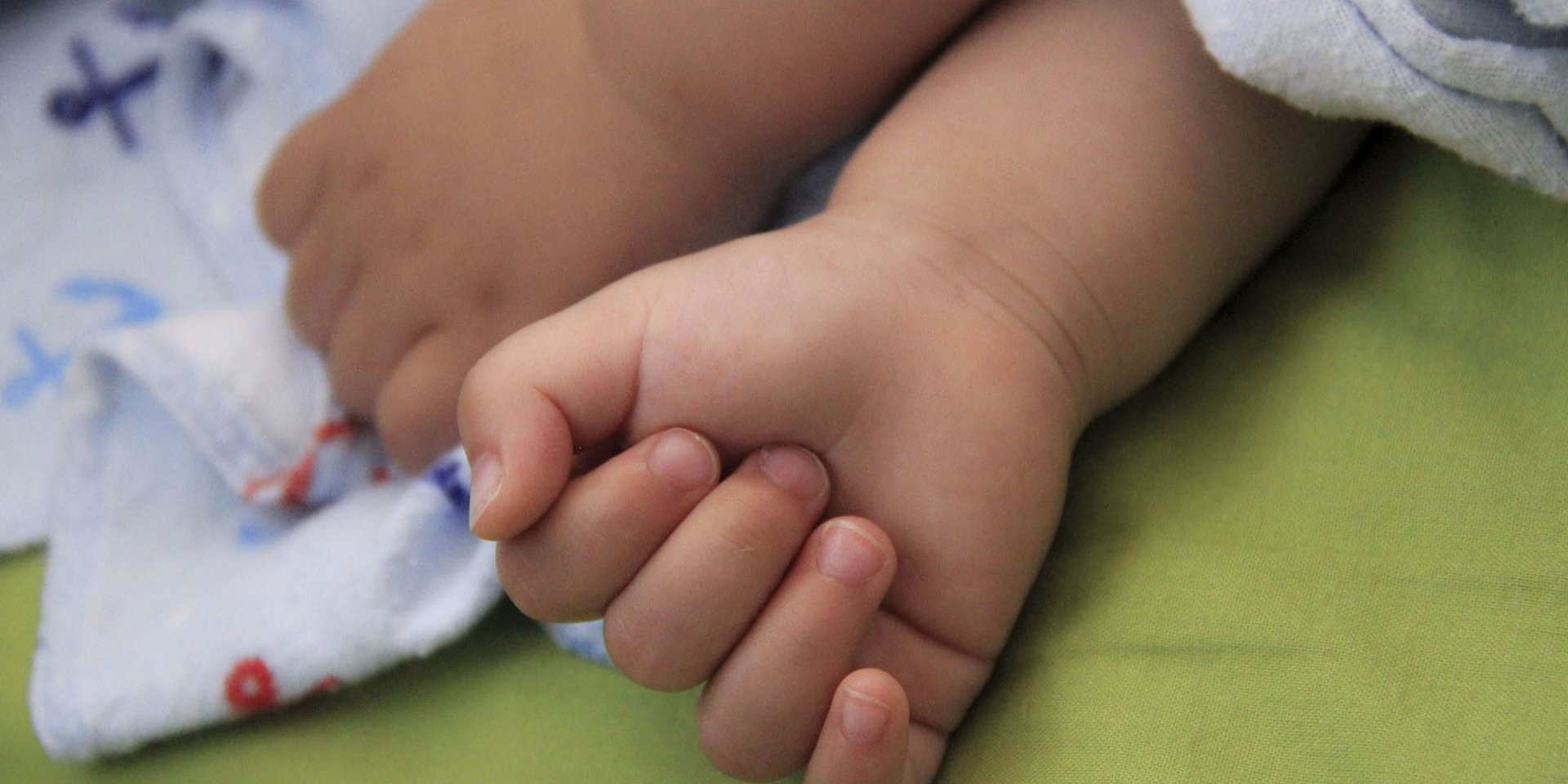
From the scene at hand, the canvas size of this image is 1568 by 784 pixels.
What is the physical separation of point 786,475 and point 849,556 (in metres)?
0.04

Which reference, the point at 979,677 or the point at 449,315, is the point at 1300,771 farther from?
the point at 449,315

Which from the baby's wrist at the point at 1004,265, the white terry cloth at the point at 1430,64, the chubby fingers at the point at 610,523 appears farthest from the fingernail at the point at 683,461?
the white terry cloth at the point at 1430,64

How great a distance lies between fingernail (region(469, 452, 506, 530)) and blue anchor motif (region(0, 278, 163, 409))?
0.46 metres

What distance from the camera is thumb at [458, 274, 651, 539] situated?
39 cm

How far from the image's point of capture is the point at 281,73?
80cm

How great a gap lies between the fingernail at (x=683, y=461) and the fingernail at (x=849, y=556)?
0.05 meters

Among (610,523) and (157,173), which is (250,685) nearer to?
(610,523)

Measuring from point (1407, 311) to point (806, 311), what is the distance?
25 cm

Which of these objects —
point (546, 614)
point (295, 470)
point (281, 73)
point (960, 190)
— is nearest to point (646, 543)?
point (546, 614)

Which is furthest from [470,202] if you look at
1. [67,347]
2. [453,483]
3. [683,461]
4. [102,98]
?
[102,98]

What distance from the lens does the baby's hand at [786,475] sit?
40 centimetres

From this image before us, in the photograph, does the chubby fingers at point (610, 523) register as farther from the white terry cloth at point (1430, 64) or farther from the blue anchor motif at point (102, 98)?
the blue anchor motif at point (102, 98)

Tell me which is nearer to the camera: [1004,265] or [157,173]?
[1004,265]

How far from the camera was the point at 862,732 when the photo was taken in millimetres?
388
